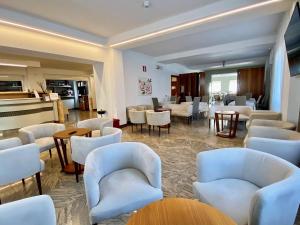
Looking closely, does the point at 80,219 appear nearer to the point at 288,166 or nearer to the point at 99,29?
the point at 288,166

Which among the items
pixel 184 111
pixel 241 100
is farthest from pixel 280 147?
pixel 241 100

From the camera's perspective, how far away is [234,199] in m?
1.34

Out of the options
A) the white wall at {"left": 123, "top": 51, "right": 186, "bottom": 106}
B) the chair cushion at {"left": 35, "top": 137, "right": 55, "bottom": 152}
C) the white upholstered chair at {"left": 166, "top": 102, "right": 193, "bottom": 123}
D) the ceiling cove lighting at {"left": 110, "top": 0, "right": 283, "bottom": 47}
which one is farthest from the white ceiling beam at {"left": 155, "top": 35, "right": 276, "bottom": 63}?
the chair cushion at {"left": 35, "top": 137, "right": 55, "bottom": 152}

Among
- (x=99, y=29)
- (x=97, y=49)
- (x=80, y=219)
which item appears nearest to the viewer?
(x=80, y=219)

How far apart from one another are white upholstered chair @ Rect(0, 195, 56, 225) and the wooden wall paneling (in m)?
11.8

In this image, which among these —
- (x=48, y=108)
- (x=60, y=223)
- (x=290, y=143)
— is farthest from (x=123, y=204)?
(x=48, y=108)

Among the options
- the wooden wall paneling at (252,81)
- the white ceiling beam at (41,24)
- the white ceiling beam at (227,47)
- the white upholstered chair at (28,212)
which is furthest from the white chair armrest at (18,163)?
the wooden wall paneling at (252,81)

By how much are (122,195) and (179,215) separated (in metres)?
0.60

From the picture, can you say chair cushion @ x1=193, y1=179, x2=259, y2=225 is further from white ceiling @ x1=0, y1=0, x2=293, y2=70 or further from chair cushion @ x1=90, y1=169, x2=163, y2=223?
white ceiling @ x1=0, y1=0, x2=293, y2=70

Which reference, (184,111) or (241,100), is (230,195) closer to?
(184,111)

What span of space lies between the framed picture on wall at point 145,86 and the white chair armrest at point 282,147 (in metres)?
5.91

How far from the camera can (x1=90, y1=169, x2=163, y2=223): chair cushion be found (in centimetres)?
132

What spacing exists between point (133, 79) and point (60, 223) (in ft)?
19.6

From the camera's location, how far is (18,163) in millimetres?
1976
